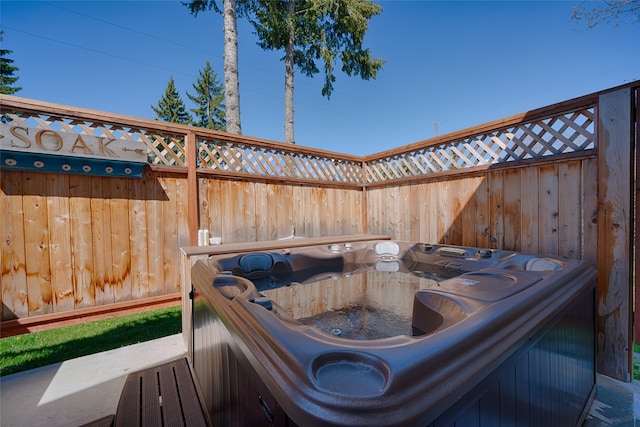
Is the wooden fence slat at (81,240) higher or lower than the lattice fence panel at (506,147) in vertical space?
lower

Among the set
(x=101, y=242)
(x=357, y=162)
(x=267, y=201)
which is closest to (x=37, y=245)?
(x=101, y=242)

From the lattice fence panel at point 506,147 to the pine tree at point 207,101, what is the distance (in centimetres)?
1505

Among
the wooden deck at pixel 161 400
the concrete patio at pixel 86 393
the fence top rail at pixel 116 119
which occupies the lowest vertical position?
the concrete patio at pixel 86 393

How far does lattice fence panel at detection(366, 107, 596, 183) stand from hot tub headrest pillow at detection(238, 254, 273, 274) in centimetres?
218

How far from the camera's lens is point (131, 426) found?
1.18 meters

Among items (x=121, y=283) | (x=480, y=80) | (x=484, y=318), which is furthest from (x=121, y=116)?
(x=480, y=80)

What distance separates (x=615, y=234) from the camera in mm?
1812

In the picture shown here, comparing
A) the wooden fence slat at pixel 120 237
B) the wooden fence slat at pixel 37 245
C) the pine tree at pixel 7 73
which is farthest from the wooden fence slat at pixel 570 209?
the pine tree at pixel 7 73

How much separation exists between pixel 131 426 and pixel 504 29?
6.50 m

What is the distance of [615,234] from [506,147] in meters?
1.11

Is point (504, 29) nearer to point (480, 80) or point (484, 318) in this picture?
point (480, 80)

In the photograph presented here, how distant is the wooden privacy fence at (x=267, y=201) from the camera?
1.87 m

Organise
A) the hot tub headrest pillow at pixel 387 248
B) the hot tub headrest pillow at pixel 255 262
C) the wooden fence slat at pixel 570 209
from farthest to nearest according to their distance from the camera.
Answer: the hot tub headrest pillow at pixel 387 248, the hot tub headrest pillow at pixel 255 262, the wooden fence slat at pixel 570 209

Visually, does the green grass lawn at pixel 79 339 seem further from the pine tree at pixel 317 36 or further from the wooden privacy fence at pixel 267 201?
the pine tree at pixel 317 36
